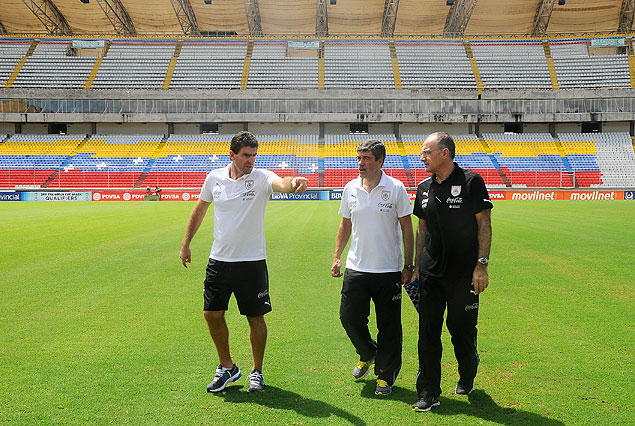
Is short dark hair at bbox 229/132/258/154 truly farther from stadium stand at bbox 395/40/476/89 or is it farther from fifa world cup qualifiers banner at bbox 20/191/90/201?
stadium stand at bbox 395/40/476/89

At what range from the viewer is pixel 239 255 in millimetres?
4453

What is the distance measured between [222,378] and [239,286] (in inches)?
31.5

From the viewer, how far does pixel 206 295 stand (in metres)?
4.53

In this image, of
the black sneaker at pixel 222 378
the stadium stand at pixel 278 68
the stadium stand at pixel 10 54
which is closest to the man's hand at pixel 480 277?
the black sneaker at pixel 222 378

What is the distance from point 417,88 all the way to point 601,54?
72.5 feet

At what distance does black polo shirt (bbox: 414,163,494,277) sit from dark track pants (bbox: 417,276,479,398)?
0.13 metres

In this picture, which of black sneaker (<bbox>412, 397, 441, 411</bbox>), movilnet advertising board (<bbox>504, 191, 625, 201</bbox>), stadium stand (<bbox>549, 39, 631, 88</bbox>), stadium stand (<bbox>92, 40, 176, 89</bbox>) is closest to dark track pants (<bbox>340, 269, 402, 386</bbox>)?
black sneaker (<bbox>412, 397, 441, 411</bbox>)

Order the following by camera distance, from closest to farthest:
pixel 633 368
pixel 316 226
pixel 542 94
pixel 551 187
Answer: pixel 633 368
pixel 316 226
pixel 551 187
pixel 542 94

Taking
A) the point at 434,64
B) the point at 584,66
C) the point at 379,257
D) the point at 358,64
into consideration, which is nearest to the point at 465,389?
the point at 379,257

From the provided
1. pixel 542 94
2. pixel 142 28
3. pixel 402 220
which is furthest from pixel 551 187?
pixel 142 28

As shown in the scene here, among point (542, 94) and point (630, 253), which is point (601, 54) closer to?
point (542, 94)

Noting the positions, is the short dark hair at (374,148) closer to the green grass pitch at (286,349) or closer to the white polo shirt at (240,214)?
the white polo shirt at (240,214)

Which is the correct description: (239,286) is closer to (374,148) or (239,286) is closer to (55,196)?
(374,148)

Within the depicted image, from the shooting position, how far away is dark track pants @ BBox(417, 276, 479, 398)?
4098 mm
